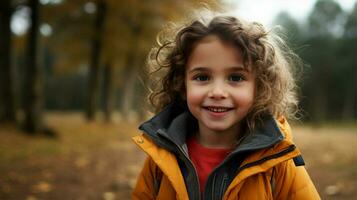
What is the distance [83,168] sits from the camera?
6441 millimetres

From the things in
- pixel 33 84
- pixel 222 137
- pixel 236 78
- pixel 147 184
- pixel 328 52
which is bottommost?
pixel 147 184

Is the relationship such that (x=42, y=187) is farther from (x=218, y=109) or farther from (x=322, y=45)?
(x=322, y=45)

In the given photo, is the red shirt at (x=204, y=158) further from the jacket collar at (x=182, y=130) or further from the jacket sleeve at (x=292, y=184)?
the jacket sleeve at (x=292, y=184)

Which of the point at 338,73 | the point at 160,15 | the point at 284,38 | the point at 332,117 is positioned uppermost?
the point at 160,15

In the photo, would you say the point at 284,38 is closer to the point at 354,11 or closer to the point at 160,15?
the point at 160,15

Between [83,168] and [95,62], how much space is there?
8.87 meters

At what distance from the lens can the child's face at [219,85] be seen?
2244 mm

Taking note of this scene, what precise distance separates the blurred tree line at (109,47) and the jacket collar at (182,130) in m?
0.66

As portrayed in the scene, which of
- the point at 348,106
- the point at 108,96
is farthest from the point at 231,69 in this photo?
the point at 348,106

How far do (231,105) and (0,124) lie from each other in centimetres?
937

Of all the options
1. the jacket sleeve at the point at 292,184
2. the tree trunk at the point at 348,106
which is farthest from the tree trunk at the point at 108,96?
the tree trunk at the point at 348,106

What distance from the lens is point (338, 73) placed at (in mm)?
Result: 31984

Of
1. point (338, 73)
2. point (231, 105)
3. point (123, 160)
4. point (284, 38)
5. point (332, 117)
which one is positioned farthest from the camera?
→ point (332, 117)

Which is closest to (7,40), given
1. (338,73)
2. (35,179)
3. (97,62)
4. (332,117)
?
(97,62)
